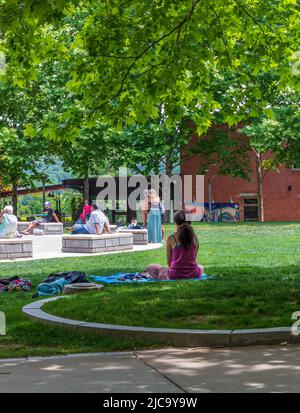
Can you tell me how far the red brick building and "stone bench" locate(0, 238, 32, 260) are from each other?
3463 cm

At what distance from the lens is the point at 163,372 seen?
19.7 ft

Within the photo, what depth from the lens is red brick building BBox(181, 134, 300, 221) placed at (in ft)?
172

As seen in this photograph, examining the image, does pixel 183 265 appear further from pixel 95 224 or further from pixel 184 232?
pixel 95 224

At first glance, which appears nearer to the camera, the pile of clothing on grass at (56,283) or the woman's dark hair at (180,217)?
the pile of clothing on grass at (56,283)

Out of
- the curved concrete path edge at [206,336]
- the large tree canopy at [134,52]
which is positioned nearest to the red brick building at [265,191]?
the large tree canopy at [134,52]

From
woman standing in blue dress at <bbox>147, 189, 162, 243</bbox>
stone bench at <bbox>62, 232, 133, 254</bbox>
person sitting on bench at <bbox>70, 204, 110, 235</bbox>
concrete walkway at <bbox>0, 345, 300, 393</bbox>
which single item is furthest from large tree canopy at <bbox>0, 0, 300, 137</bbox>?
woman standing in blue dress at <bbox>147, 189, 162, 243</bbox>

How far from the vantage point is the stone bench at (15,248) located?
699 inches

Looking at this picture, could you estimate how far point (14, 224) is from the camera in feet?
63.5

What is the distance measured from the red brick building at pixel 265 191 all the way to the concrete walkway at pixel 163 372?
149 feet

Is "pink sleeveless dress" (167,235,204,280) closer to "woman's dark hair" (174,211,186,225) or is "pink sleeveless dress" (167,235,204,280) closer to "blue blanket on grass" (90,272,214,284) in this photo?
"blue blanket on grass" (90,272,214,284)

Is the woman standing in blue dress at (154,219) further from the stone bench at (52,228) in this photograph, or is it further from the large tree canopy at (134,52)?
the large tree canopy at (134,52)
